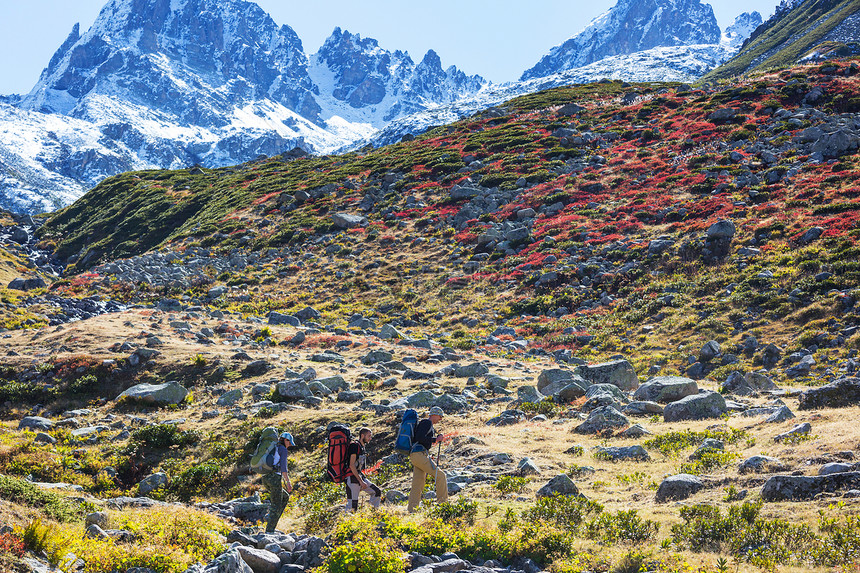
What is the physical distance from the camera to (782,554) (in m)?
6.32

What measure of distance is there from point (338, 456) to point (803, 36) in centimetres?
21468

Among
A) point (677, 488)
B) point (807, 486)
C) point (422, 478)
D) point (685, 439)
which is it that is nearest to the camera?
point (807, 486)

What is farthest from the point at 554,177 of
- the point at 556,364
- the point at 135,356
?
the point at 135,356

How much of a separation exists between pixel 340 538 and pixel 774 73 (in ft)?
216

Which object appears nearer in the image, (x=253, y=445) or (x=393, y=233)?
(x=253, y=445)

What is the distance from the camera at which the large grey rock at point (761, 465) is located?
9.11 metres

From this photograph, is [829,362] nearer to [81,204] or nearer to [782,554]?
[782,554]

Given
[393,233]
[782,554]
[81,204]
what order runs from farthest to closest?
[81,204]
[393,233]
[782,554]

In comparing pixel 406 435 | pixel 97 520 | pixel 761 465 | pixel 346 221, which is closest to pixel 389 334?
pixel 406 435

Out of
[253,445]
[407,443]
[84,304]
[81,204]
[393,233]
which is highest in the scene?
[81,204]

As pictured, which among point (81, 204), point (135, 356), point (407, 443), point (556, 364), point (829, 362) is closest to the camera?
point (407, 443)

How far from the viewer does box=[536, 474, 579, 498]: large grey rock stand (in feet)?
31.0

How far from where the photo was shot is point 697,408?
14.1m

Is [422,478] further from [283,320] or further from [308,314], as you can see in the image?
[308,314]
